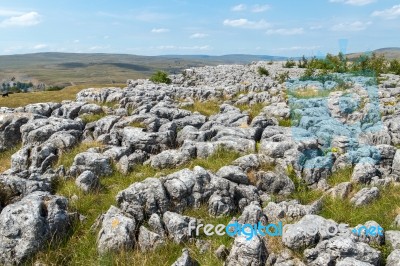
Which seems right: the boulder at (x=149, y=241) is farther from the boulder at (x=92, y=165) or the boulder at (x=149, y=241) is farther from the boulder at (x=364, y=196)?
the boulder at (x=364, y=196)

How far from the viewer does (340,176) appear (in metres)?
13.3

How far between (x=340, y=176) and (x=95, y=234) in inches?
338

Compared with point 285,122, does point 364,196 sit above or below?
Result: below

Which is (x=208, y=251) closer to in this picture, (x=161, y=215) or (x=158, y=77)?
(x=161, y=215)

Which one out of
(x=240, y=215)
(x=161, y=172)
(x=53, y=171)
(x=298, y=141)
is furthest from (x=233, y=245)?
(x=53, y=171)

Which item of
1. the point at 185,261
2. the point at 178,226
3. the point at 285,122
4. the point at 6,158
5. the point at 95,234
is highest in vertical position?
the point at 285,122

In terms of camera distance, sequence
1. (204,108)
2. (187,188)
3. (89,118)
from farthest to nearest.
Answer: (204,108) < (89,118) < (187,188)

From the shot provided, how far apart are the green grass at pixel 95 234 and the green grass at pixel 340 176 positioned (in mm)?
3767

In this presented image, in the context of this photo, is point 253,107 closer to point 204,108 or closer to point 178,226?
point 204,108

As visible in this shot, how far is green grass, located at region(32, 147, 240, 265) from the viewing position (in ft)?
30.6

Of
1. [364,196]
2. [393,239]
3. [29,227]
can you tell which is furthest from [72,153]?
[393,239]

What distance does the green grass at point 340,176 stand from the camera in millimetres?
13055

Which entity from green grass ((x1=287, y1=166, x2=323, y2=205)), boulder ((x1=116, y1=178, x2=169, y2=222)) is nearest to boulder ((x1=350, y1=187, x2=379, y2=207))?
green grass ((x1=287, y1=166, x2=323, y2=205))

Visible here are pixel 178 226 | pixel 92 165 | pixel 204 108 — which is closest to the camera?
pixel 178 226
